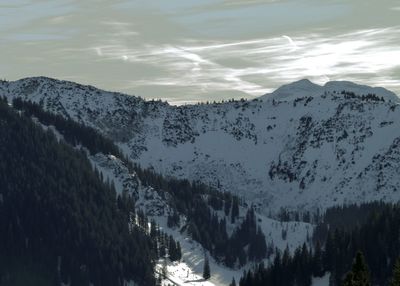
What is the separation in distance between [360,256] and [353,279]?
229 cm

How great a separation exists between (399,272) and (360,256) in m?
3.85

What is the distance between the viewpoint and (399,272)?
89312 mm

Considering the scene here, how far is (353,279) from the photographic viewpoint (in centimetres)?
8944

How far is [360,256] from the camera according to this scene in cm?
9006

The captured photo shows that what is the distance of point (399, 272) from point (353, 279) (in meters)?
4.32
